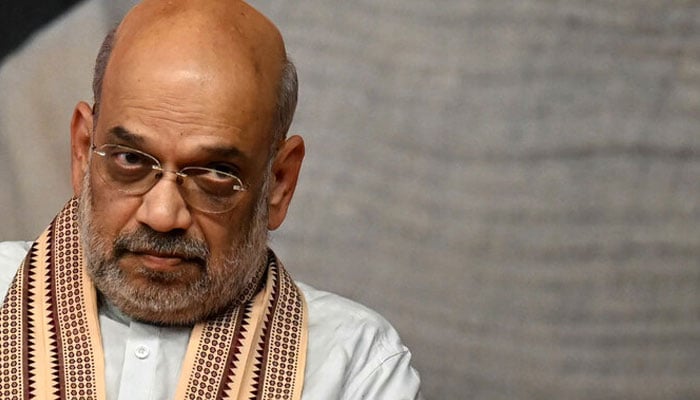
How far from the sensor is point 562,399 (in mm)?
3477

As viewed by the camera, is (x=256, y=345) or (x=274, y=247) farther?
(x=274, y=247)

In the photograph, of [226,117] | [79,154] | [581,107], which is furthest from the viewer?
[581,107]

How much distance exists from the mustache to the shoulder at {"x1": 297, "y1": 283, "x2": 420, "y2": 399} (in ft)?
1.17

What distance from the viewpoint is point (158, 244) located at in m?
2.40

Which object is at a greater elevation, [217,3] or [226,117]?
[217,3]

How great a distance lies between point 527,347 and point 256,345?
1044mm

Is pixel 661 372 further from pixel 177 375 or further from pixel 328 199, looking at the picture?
pixel 177 375

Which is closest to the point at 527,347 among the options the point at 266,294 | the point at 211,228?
the point at 266,294

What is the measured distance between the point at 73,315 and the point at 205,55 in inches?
20.9

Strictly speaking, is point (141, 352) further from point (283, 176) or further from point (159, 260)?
point (283, 176)

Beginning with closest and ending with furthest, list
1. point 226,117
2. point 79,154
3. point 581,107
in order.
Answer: point 226,117 < point 79,154 < point 581,107

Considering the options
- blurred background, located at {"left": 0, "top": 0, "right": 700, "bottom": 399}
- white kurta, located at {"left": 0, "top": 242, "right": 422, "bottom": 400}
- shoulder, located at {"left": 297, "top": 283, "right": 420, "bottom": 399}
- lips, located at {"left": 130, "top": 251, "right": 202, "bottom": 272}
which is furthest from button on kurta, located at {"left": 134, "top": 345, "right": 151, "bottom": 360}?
blurred background, located at {"left": 0, "top": 0, "right": 700, "bottom": 399}

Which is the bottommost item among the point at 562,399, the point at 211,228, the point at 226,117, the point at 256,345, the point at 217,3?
the point at 562,399

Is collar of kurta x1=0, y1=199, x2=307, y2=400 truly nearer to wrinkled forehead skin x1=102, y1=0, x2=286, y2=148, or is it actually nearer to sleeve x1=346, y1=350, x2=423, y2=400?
sleeve x1=346, y1=350, x2=423, y2=400
